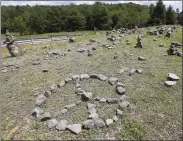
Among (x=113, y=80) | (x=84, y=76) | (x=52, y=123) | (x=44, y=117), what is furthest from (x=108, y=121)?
(x=84, y=76)

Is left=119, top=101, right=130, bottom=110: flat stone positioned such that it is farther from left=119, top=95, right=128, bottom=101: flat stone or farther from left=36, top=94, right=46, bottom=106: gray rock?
left=36, top=94, right=46, bottom=106: gray rock

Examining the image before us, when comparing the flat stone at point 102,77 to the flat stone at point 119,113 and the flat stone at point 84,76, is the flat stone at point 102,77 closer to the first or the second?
the flat stone at point 84,76

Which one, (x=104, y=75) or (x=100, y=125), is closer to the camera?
(x=100, y=125)

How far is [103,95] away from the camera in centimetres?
972

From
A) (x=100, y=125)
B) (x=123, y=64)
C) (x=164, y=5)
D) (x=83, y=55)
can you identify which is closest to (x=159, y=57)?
(x=123, y=64)

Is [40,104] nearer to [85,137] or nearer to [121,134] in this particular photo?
[85,137]

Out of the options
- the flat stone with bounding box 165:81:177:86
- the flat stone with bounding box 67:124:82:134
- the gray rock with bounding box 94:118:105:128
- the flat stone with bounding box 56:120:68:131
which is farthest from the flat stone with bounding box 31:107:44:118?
the flat stone with bounding box 165:81:177:86

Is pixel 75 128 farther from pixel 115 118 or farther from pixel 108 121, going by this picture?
pixel 115 118

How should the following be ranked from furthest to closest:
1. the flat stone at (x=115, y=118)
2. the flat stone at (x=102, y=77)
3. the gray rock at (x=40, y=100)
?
the flat stone at (x=102, y=77) < the gray rock at (x=40, y=100) < the flat stone at (x=115, y=118)

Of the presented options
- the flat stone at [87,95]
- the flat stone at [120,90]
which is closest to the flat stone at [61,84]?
the flat stone at [87,95]

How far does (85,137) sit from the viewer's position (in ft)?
23.3

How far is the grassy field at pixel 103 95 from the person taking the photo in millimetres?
7395

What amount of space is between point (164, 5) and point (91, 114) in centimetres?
6889

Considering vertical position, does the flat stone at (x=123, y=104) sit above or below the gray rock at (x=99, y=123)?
above
